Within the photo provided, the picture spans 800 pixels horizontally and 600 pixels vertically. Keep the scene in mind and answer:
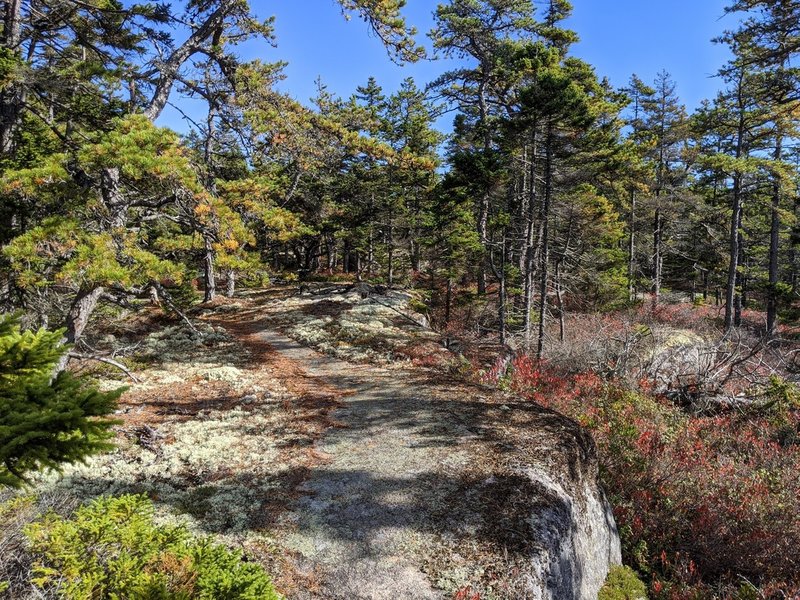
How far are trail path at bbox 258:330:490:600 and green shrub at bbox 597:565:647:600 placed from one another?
2.93m

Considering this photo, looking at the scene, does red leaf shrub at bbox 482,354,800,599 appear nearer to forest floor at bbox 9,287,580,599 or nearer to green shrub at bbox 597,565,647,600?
Result: green shrub at bbox 597,565,647,600

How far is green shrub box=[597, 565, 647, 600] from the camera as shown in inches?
265

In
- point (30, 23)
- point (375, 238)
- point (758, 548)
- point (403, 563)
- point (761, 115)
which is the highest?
point (761, 115)

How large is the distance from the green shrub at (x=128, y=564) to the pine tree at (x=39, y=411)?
141cm

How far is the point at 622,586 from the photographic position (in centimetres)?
702

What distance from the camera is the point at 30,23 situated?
10438 millimetres

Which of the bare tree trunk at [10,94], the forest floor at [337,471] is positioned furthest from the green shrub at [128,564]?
the bare tree trunk at [10,94]

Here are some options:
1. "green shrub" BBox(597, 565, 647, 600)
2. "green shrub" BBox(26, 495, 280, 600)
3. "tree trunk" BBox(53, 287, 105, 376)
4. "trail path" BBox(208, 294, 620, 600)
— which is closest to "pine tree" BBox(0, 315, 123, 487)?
"green shrub" BBox(26, 495, 280, 600)

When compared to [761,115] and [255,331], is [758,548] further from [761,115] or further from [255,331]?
[761,115]

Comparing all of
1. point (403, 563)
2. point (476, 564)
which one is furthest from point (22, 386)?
point (476, 564)

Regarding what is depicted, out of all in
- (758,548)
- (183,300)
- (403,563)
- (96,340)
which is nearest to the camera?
(403,563)

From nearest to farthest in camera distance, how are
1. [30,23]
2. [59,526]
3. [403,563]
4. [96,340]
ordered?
[59,526] < [403,563] < [30,23] < [96,340]

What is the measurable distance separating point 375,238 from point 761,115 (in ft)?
74.3

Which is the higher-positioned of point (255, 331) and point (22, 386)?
point (22, 386)
